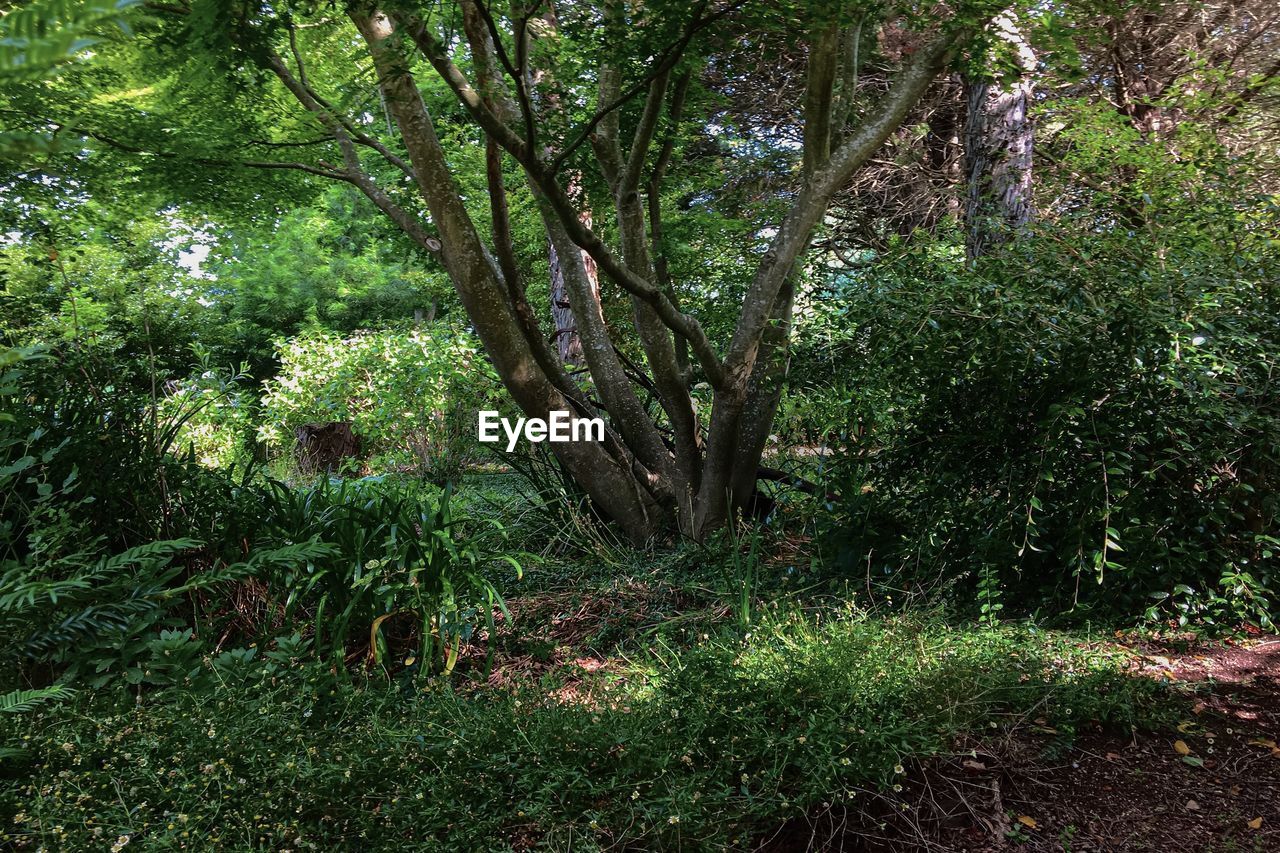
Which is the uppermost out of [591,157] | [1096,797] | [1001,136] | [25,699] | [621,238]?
[1001,136]

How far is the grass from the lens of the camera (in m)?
2.00

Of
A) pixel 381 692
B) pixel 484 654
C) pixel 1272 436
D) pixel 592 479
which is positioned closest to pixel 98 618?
pixel 381 692

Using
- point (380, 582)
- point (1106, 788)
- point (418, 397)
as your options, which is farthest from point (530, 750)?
point (418, 397)

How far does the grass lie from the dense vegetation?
0.05 ft

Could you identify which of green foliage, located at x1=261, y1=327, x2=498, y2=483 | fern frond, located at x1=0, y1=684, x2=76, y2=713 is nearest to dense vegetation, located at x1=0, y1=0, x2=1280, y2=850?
fern frond, located at x1=0, y1=684, x2=76, y2=713

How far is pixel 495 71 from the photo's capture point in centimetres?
434

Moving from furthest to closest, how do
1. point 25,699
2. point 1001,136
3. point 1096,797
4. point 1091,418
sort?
1. point 1001,136
2. point 1091,418
3. point 1096,797
4. point 25,699

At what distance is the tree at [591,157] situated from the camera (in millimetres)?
3697

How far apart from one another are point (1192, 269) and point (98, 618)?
422cm

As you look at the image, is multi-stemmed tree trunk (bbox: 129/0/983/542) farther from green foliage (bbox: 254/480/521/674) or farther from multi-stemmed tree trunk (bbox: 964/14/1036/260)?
green foliage (bbox: 254/480/521/674)

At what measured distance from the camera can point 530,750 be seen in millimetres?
2246

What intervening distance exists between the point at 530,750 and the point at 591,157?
11.9 feet

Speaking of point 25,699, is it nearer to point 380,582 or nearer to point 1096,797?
point 380,582

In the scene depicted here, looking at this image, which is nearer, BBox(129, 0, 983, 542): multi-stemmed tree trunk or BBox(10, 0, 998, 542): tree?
BBox(10, 0, 998, 542): tree
